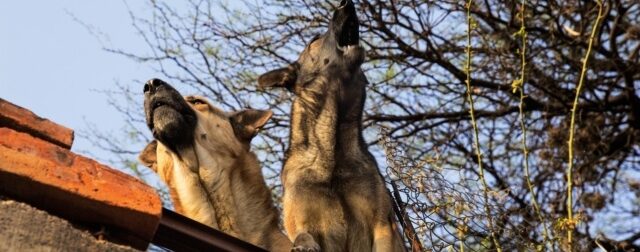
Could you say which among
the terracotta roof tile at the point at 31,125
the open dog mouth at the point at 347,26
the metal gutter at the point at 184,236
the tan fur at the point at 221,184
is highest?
the open dog mouth at the point at 347,26

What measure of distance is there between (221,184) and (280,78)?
0.97m

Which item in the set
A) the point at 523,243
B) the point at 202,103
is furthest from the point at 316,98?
the point at 523,243

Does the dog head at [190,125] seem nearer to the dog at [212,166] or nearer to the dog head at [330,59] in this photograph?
the dog at [212,166]

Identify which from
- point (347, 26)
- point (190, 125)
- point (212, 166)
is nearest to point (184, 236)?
A: point (212, 166)

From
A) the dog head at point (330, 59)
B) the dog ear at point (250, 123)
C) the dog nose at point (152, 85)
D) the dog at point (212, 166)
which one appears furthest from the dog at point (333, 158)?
the dog nose at point (152, 85)

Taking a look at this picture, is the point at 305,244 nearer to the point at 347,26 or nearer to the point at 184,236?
the point at 347,26

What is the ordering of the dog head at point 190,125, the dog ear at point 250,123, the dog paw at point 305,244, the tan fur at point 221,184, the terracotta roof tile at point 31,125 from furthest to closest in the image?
the dog ear at point 250,123, the dog head at point 190,125, the tan fur at point 221,184, the dog paw at point 305,244, the terracotta roof tile at point 31,125

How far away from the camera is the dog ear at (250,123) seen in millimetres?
8827

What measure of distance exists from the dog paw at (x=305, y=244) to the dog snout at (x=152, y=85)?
5.64 ft

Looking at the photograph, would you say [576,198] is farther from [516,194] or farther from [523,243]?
[523,243]

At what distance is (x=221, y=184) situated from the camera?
834cm

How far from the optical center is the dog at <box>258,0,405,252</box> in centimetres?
762

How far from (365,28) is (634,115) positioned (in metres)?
2.95

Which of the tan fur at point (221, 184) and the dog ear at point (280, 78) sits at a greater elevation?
the dog ear at point (280, 78)
